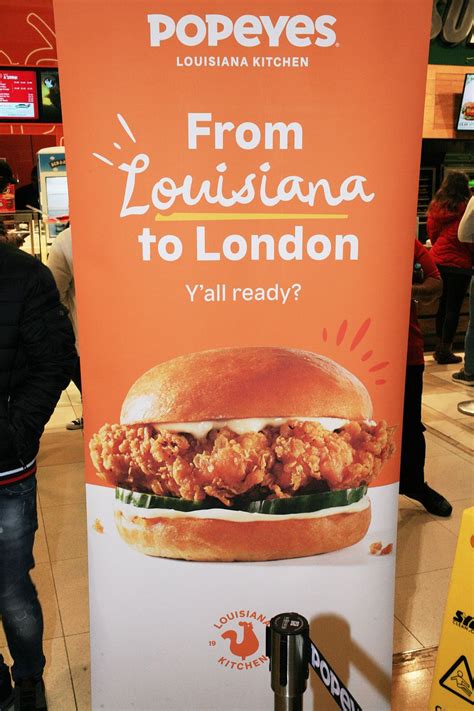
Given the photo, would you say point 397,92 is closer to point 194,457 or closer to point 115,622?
point 194,457

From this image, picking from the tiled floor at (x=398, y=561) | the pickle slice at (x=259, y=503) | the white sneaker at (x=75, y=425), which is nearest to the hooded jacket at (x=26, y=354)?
the pickle slice at (x=259, y=503)

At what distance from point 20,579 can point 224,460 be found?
Result: 0.78 meters

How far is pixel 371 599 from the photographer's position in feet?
6.44

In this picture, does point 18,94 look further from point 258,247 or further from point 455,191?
point 258,247

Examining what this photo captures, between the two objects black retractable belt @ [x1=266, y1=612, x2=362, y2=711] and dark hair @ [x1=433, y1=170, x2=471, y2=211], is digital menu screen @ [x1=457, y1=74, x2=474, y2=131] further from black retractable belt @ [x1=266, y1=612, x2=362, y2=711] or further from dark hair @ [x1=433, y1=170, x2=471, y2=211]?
black retractable belt @ [x1=266, y1=612, x2=362, y2=711]

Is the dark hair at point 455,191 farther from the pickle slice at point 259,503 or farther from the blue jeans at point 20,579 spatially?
the blue jeans at point 20,579

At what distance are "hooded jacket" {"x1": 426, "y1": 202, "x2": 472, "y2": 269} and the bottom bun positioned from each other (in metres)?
4.58

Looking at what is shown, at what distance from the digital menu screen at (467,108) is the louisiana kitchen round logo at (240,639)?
698 cm

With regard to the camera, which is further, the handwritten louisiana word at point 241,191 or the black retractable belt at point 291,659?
the handwritten louisiana word at point 241,191

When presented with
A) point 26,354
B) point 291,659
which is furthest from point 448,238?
point 291,659

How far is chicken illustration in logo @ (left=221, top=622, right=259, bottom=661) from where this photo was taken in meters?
1.95

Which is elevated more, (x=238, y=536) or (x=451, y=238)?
(x=451, y=238)

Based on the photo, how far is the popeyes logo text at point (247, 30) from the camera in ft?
5.27

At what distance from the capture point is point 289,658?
118cm
